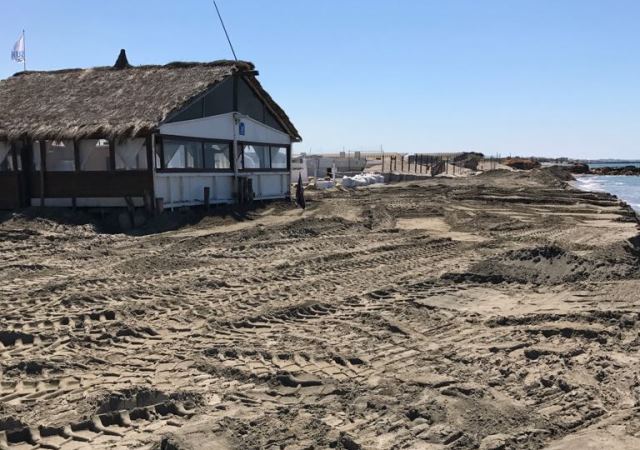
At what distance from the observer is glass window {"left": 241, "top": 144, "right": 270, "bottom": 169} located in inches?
884

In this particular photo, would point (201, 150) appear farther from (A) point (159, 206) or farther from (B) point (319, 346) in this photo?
(B) point (319, 346)

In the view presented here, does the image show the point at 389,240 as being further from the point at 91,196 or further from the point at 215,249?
the point at 91,196

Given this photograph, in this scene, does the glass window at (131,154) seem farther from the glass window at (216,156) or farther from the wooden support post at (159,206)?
the glass window at (216,156)

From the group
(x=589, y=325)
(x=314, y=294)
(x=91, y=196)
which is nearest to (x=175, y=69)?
(x=91, y=196)

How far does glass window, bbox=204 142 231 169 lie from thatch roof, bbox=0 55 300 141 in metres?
1.97

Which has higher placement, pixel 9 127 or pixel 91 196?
pixel 9 127

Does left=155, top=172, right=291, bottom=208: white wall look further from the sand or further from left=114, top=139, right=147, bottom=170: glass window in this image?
the sand

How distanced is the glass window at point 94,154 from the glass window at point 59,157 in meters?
0.31

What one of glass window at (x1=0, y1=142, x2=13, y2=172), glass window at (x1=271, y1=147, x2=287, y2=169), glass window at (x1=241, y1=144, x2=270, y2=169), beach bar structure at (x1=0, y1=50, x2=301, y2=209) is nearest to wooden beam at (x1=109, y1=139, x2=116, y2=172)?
beach bar structure at (x1=0, y1=50, x2=301, y2=209)

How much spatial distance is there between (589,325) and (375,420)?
3.66 m

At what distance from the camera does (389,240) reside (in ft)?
47.2

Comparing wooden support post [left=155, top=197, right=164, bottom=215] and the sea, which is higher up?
wooden support post [left=155, top=197, right=164, bottom=215]

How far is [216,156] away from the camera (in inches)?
816

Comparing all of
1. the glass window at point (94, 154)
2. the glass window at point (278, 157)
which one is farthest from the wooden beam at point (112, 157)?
the glass window at point (278, 157)
